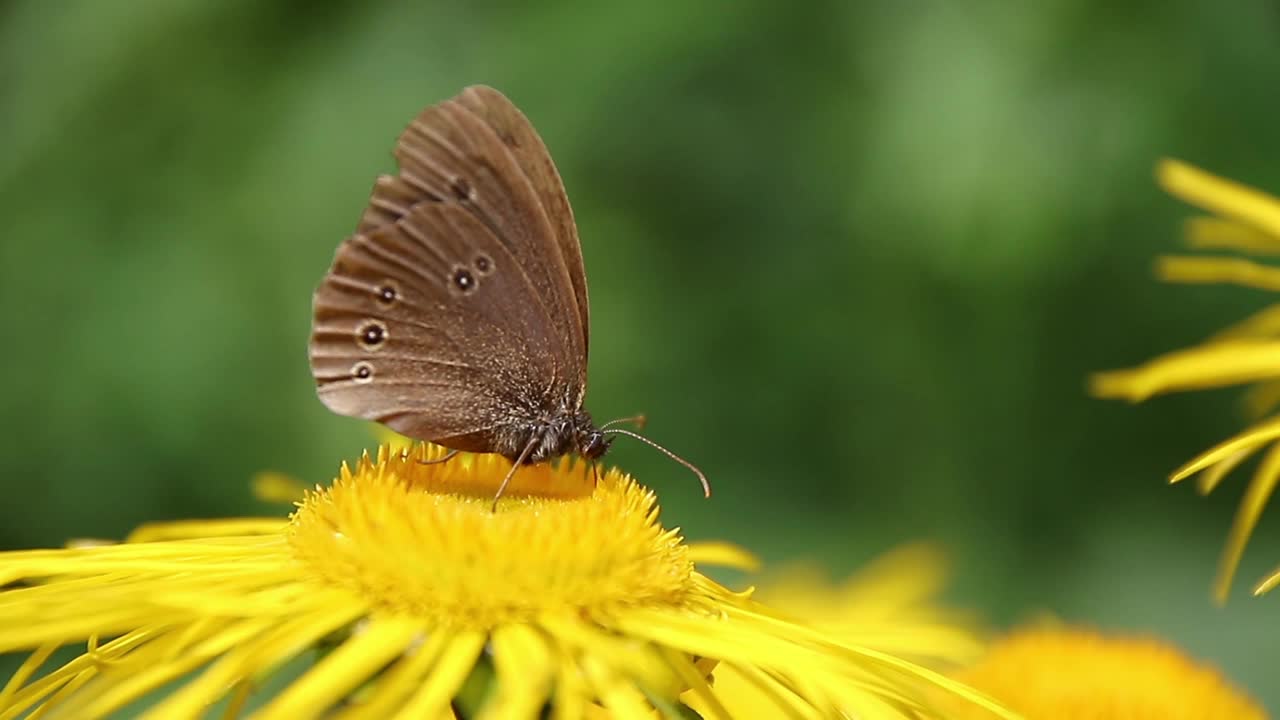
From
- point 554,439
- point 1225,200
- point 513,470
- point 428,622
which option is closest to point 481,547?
point 428,622

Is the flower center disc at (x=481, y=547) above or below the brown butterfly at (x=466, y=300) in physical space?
below

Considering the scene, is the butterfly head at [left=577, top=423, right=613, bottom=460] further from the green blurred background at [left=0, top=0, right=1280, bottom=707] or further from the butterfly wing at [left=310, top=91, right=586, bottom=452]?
the green blurred background at [left=0, top=0, right=1280, bottom=707]

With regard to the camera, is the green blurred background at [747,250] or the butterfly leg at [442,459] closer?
the butterfly leg at [442,459]

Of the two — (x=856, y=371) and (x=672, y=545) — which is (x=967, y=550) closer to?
(x=856, y=371)

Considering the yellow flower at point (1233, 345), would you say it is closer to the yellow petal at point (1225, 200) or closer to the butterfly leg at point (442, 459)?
the yellow petal at point (1225, 200)

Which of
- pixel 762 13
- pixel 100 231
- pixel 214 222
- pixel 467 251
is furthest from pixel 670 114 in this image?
pixel 467 251

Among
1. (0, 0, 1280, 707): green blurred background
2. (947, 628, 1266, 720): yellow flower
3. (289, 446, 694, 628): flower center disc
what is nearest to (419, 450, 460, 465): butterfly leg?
(289, 446, 694, 628): flower center disc

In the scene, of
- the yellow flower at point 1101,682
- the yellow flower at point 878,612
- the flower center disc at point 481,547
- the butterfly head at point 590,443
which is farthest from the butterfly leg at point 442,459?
the yellow flower at point 1101,682
